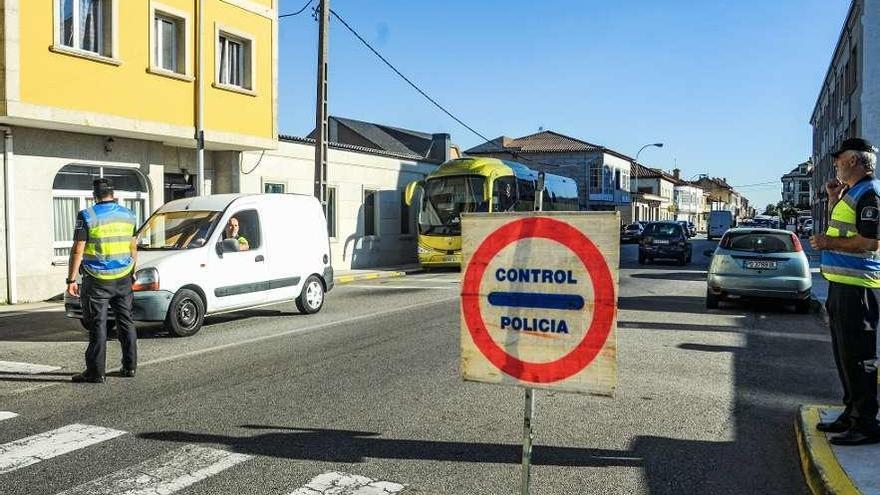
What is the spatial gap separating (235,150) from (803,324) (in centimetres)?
1397

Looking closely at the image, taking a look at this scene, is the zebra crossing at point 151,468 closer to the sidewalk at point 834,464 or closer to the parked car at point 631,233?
the sidewalk at point 834,464

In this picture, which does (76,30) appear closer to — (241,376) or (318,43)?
(318,43)

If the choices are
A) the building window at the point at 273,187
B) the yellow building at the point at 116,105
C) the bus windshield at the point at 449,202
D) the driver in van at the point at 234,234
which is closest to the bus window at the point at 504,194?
the bus windshield at the point at 449,202

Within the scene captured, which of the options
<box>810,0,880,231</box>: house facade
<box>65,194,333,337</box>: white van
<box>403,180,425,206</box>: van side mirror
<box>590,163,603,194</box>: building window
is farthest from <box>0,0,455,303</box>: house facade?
<box>590,163,603,194</box>: building window

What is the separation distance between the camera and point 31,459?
458 centimetres

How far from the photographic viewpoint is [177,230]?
1030 cm

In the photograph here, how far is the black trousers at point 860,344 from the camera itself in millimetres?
4516

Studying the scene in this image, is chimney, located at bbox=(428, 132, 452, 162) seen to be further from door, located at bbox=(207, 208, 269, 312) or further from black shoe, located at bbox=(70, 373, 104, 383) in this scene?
black shoe, located at bbox=(70, 373, 104, 383)

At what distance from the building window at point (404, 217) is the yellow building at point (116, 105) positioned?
8582mm

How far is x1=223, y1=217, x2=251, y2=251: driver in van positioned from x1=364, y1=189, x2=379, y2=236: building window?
1454cm

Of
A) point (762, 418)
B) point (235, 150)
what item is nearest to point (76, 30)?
point (235, 150)

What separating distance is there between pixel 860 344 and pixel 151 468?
14.5 feet

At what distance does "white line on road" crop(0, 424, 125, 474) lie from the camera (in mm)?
4562

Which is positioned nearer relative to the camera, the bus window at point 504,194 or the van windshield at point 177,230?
the van windshield at point 177,230
